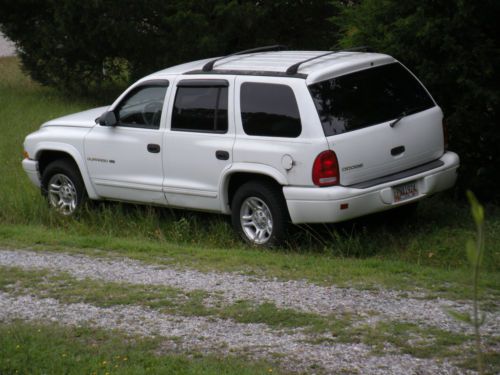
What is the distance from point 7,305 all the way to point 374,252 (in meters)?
3.53

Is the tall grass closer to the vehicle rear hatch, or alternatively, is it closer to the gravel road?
the vehicle rear hatch

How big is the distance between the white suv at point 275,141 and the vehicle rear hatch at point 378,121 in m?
0.01

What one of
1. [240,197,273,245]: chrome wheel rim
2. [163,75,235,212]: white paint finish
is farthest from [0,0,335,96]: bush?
[240,197,273,245]: chrome wheel rim

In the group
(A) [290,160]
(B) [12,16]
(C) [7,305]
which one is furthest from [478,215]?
(B) [12,16]

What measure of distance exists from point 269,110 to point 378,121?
3.29ft

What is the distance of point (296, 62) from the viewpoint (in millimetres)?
9398

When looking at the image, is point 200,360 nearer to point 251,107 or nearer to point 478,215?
point 478,215

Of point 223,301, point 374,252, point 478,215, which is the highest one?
point 478,215

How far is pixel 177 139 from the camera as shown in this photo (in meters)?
9.85

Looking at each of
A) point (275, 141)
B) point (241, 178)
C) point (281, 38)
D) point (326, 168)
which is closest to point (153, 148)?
point (241, 178)

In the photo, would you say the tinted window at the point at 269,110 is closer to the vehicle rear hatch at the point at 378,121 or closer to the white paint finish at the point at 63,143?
the vehicle rear hatch at the point at 378,121

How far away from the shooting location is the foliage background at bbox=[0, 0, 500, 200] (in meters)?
10.5

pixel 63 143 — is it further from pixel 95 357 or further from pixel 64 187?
pixel 95 357

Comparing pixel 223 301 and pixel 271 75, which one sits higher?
pixel 271 75
